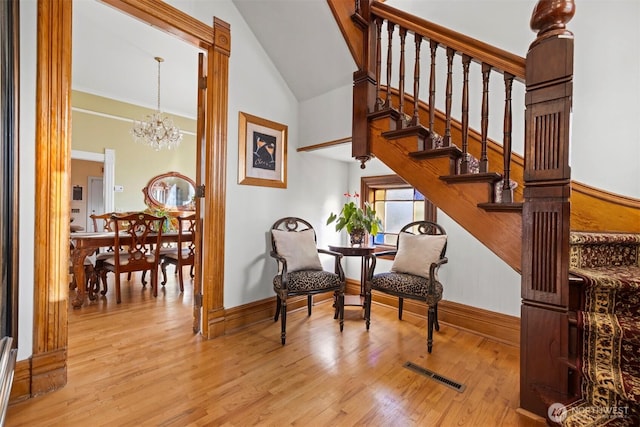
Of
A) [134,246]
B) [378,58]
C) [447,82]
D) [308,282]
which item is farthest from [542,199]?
[134,246]

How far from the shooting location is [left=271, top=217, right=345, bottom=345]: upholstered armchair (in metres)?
2.42

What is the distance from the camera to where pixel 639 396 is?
1096 millimetres

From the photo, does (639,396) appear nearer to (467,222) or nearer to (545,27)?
(467,222)

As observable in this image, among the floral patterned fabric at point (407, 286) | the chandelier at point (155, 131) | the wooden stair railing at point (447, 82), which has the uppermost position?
the chandelier at point (155, 131)

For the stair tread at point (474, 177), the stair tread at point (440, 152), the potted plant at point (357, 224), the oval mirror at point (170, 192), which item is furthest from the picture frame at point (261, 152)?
the oval mirror at point (170, 192)

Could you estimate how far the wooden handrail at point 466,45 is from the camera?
1.49 m

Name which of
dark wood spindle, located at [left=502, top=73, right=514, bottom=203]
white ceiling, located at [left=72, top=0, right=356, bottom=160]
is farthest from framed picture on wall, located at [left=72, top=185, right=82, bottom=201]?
dark wood spindle, located at [left=502, top=73, right=514, bottom=203]

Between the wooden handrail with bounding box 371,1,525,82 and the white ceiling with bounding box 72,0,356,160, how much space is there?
1.77 ft

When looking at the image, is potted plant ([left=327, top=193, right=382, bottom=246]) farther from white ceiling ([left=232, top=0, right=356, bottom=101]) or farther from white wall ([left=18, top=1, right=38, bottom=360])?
white wall ([left=18, top=1, right=38, bottom=360])

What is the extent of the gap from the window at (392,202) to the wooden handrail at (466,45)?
1.68 m

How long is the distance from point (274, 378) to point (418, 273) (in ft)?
4.89

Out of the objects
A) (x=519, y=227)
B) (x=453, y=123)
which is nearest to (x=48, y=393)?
(x=519, y=227)

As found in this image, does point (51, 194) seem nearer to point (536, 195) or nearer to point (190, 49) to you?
point (536, 195)

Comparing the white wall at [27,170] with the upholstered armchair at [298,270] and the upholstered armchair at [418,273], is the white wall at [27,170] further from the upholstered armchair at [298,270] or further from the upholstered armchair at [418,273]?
the upholstered armchair at [418,273]
